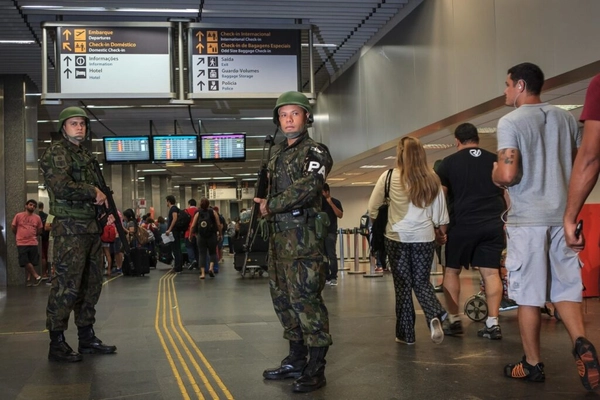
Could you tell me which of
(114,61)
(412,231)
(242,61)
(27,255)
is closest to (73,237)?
(412,231)

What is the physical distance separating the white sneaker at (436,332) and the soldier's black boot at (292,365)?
120 cm

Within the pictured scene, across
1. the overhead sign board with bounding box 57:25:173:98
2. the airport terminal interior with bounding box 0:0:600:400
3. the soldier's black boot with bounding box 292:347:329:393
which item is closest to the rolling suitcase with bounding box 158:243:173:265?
the airport terminal interior with bounding box 0:0:600:400

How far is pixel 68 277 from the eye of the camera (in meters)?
5.87

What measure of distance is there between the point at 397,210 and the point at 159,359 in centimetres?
233

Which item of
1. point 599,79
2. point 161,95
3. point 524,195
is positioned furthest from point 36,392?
point 161,95

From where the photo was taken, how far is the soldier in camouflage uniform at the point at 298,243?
452 centimetres

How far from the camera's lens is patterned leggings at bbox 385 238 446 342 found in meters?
6.01

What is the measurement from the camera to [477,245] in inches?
255

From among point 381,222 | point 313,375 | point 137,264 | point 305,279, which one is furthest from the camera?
point 137,264

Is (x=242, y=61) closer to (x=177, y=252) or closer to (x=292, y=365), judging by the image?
(x=292, y=365)

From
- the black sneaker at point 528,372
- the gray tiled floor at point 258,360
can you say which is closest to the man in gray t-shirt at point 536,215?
the black sneaker at point 528,372

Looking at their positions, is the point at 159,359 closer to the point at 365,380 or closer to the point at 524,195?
the point at 365,380

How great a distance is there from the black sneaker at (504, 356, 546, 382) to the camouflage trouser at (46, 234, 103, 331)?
3449 millimetres

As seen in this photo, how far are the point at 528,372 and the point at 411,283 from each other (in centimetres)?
174
